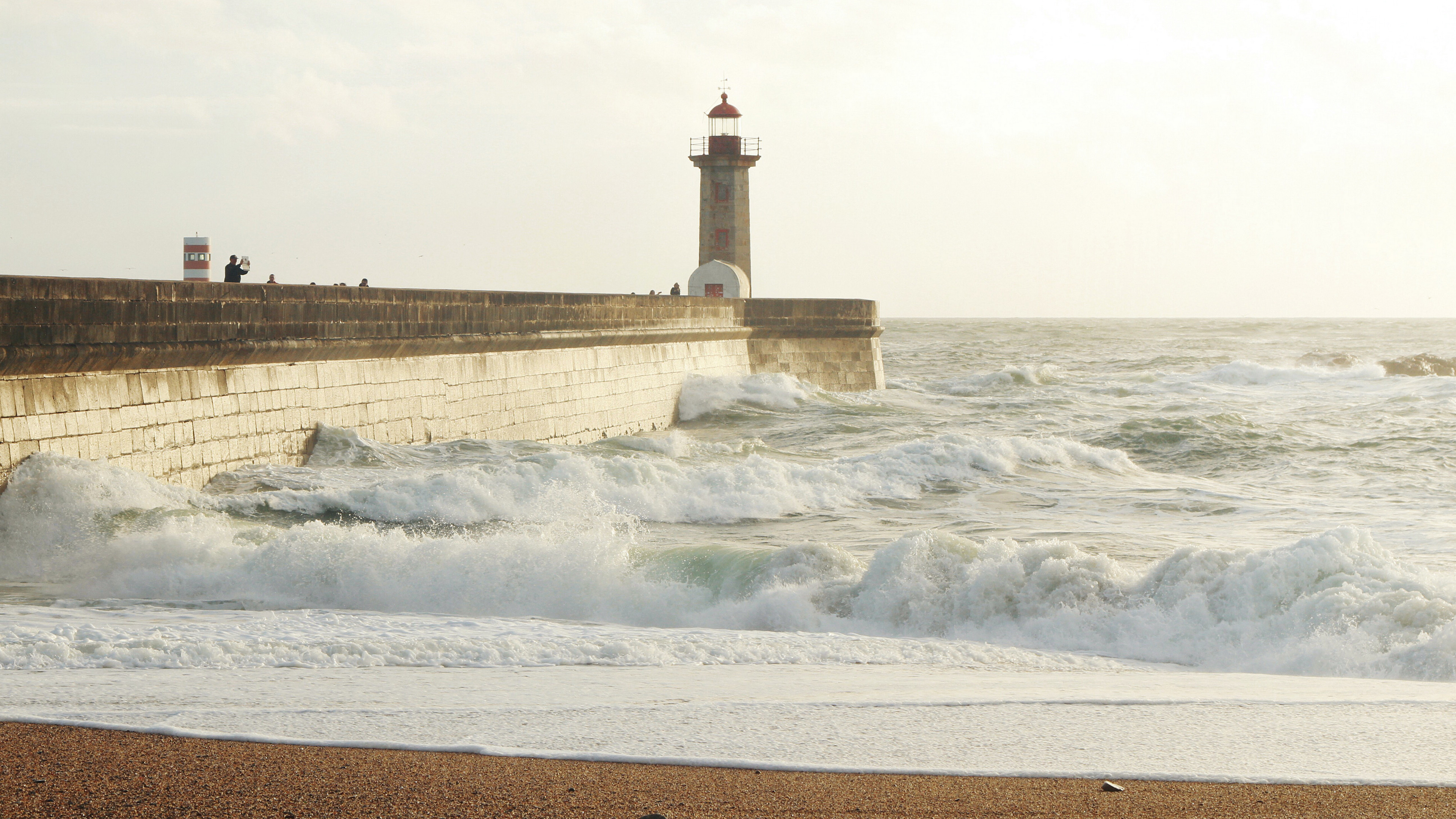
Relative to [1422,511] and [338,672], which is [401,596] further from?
[1422,511]

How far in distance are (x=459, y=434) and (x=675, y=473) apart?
4.03m

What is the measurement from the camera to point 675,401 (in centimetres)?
2072

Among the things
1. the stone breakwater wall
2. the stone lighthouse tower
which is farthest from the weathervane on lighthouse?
the stone breakwater wall

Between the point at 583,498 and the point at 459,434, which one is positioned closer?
the point at 583,498

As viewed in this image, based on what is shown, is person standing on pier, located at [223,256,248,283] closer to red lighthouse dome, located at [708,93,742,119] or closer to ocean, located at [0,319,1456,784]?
ocean, located at [0,319,1456,784]

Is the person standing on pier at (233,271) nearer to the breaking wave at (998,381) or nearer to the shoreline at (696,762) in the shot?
the shoreline at (696,762)

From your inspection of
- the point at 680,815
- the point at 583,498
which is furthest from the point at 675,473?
the point at 680,815

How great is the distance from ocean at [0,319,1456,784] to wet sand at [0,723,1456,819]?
0.41 feet

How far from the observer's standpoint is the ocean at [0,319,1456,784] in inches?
153

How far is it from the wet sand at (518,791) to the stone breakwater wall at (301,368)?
557cm

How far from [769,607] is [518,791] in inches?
136

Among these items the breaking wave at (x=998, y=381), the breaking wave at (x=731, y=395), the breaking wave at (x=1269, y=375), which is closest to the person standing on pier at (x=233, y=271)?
the breaking wave at (x=731, y=395)

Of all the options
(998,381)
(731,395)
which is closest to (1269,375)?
(998,381)

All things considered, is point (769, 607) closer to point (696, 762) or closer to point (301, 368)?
point (696, 762)
